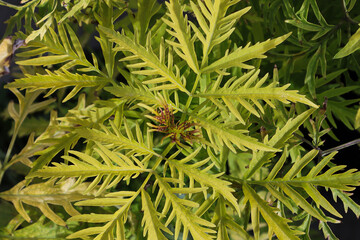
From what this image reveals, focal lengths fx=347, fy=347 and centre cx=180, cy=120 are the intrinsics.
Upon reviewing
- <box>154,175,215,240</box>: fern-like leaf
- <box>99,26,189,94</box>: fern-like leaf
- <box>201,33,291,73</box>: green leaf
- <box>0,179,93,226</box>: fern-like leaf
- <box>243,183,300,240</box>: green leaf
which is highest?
<box>99,26,189,94</box>: fern-like leaf

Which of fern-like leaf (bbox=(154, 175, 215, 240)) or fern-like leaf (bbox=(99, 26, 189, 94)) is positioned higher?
fern-like leaf (bbox=(99, 26, 189, 94))

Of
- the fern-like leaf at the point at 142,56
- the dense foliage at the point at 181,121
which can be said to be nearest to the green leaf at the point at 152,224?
the dense foliage at the point at 181,121

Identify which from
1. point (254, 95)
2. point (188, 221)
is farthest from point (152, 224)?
point (254, 95)

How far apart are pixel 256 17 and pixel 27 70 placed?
0.33 meters

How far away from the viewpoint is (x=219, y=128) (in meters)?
0.32

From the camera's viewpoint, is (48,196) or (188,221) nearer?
(188,221)

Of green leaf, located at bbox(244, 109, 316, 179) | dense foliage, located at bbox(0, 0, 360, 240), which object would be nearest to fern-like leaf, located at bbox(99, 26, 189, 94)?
dense foliage, located at bbox(0, 0, 360, 240)

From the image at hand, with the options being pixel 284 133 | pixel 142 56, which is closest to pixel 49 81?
pixel 142 56

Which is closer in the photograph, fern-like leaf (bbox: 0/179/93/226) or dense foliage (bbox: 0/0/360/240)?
dense foliage (bbox: 0/0/360/240)

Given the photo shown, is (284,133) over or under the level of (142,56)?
under

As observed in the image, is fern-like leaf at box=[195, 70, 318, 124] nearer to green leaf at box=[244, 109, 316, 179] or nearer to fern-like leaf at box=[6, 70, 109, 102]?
green leaf at box=[244, 109, 316, 179]

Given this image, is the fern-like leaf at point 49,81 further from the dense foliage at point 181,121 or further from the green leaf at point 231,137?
the green leaf at point 231,137

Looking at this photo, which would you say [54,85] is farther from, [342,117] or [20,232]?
[342,117]

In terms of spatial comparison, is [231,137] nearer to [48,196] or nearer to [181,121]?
[181,121]
